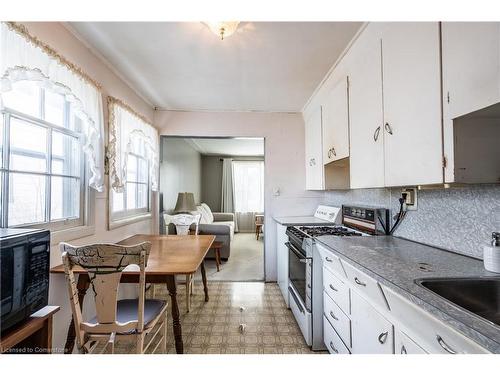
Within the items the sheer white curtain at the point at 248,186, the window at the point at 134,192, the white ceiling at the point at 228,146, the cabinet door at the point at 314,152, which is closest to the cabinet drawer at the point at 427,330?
the cabinet door at the point at 314,152

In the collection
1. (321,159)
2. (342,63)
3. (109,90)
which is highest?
(342,63)

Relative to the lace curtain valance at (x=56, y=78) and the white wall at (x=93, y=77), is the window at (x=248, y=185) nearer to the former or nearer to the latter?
the white wall at (x=93, y=77)

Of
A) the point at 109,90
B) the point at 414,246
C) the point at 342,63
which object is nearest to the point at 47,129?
the point at 109,90

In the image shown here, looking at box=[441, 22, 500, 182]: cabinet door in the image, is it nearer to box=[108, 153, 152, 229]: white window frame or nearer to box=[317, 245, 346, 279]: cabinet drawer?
box=[317, 245, 346, 279]: cabinet drawer

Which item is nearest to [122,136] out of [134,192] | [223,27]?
[134,192]

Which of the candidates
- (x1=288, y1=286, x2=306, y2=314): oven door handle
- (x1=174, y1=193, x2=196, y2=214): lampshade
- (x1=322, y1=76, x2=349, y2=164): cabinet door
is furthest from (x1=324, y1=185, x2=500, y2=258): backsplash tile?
(x1=174, y1=193, x2=196, y2=214): lampshade

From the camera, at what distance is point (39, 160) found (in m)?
1.49

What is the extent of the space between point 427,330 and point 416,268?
0.36 m

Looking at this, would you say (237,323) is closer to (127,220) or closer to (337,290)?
(337,290)

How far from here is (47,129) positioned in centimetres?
154

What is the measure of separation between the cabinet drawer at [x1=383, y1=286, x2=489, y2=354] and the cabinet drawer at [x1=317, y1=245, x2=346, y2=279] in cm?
44

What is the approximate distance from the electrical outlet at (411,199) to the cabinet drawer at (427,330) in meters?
0.88
